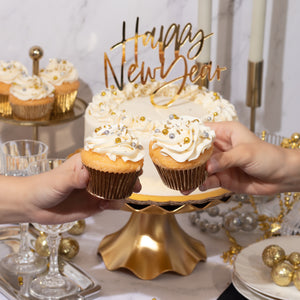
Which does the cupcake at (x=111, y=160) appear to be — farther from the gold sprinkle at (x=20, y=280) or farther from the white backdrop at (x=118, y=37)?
the white backdrop at (x=118, y=37)

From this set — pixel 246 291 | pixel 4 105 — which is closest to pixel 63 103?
pixel 4 105

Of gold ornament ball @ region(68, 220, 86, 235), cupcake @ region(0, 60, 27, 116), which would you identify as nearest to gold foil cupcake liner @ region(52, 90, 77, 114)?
cupcake @ region(0, 60, 27, 116)

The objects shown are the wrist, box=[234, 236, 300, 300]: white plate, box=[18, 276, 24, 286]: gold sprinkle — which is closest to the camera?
the wrist

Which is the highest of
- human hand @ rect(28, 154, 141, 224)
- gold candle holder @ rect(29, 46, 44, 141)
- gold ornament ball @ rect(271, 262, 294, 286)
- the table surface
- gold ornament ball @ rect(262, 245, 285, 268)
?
gold candle holder @ rect(29, 46, 44, 141)

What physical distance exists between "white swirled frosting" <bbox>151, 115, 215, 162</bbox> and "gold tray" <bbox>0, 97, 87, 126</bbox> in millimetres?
690

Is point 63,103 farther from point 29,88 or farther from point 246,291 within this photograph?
point 246,291

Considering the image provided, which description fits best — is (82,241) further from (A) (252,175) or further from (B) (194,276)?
(A) (252,175)

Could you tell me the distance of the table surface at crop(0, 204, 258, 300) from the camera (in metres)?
1.49

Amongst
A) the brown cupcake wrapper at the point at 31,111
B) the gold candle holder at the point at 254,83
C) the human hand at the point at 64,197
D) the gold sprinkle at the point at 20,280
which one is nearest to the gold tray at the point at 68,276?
the gold sprinkle at the point at 20,280

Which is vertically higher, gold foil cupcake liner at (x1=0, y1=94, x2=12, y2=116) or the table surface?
gold foil cupcake liner at (x1=0, y1=94, x2=12, y2=116)

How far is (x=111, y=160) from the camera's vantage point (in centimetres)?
110

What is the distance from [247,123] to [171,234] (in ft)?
2.14

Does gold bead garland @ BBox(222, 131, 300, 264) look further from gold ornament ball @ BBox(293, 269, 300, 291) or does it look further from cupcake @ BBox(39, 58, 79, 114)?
cupcake @ BBox(39, 58, 79, 114)

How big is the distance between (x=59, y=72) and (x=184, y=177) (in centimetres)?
84
